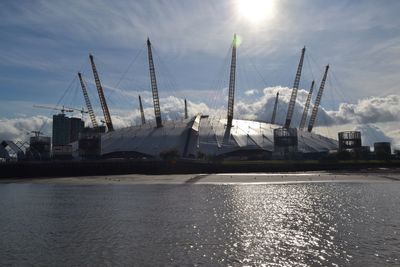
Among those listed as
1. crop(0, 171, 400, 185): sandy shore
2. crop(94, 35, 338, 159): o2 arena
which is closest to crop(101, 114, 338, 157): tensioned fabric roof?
crop(94, 35, 338, 159): o2 arena

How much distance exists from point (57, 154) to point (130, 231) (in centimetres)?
15204

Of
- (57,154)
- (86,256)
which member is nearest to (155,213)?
(86,256)

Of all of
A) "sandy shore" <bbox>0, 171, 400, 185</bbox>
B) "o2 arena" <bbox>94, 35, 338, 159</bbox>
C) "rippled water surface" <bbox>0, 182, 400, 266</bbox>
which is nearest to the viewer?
"rippled water surface" <bbox>0, 182, 400, 266</bbox>

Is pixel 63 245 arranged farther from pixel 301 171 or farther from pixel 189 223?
pixel 301 171

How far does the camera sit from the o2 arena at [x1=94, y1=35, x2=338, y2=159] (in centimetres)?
15812

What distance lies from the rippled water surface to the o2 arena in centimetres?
10275

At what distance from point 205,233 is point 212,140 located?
137 meters

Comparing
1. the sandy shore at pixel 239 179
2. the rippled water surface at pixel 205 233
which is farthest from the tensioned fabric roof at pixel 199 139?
the rippled water surface at pixel 205 233

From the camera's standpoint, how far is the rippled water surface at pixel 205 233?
2111 cm

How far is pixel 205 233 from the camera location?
2742 cm

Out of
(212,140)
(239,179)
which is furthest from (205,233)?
(212,140)

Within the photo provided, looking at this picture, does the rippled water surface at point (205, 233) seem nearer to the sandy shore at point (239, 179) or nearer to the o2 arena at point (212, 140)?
the sandy shore at point (239, 179)

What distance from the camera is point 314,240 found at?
81.7 feet

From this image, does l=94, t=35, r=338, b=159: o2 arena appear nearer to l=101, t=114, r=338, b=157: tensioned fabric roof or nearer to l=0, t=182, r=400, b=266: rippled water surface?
l=101, t=114, r=338, b=157: tensioned fabric roof
